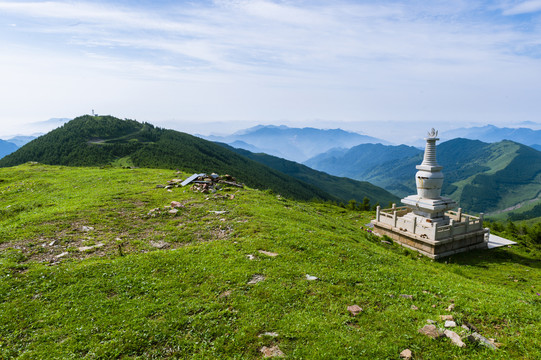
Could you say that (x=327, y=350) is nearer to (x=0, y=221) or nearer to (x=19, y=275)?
(x=19, y=275)

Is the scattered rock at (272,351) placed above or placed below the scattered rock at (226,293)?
below

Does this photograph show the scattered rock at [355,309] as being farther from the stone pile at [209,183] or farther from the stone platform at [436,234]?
the stone pile at [209,183]

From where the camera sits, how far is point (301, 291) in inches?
373

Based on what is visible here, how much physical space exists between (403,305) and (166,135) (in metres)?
→ 171

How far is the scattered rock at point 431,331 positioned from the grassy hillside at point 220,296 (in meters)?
0.18

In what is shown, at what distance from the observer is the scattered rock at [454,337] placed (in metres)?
7.40

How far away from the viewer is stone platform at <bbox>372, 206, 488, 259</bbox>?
20172 mm

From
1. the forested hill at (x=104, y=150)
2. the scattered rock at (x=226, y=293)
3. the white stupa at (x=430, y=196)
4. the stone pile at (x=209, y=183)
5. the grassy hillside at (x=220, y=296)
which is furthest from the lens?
the forested hill at (x=104, y=150)

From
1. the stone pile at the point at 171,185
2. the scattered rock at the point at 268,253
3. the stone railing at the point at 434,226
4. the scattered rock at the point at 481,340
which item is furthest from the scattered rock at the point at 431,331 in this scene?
the stone pile at the point at 171,185

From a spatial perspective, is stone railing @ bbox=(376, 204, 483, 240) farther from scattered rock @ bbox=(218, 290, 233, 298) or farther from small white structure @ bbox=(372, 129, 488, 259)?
scattered rock @ bbox=(218, 290, 233, 298)

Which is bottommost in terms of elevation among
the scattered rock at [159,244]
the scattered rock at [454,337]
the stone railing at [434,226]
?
the stone railing at [434,226]

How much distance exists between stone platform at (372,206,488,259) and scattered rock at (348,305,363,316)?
45.1ft


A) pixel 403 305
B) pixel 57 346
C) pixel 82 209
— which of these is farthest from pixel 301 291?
pixel 82 209

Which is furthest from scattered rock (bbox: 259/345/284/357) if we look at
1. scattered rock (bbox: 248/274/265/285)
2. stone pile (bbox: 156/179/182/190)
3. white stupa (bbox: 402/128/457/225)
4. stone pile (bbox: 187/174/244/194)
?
white stupa (bbox: 402/128/457/225)
